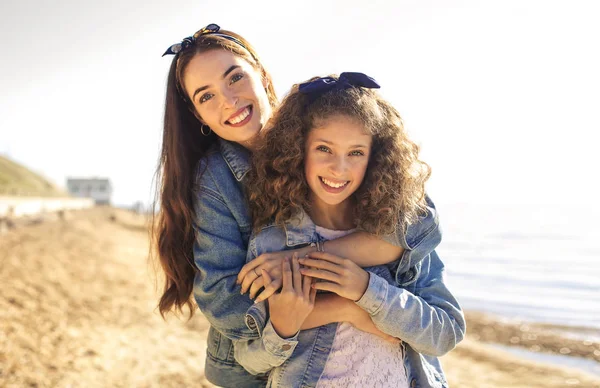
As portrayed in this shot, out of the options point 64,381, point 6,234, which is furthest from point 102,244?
point 64,381

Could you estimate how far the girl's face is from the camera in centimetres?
223

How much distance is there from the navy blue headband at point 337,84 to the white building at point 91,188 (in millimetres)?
66576

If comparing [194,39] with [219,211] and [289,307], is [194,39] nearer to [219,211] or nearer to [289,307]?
[219,211]

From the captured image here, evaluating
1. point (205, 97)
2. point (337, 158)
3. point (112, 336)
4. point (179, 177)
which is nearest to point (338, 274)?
point (337, 158)

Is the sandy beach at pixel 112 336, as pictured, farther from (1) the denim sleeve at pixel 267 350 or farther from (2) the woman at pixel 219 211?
(1) the denim sleeve at pixel 267 350

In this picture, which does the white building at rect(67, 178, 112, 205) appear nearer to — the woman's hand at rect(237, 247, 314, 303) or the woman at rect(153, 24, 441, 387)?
the woman at rect(153, 24, 441, 387)

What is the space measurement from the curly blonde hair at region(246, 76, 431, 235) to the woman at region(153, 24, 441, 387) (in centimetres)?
10

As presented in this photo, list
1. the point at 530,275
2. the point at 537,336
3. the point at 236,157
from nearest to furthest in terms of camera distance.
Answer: the point at 236,157
the point at 537,336
the point at 530,275

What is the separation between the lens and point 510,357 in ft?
28.3

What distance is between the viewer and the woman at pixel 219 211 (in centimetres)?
230

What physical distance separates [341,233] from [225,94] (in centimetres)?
95

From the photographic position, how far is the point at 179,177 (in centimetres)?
256

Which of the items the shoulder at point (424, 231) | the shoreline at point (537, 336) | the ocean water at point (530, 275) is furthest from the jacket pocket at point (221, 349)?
the ocean water at point (530, 275)

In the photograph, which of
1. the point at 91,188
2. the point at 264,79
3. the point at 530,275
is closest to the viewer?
the point at 264,79
